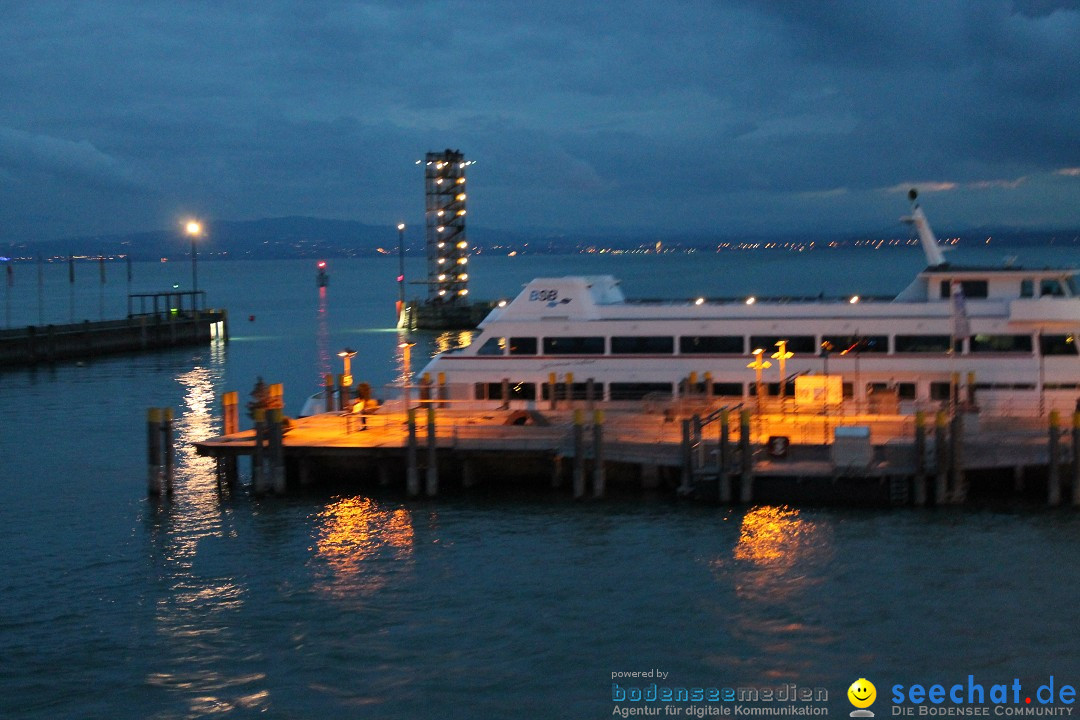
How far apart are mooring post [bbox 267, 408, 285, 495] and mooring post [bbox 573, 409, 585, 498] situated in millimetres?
6883

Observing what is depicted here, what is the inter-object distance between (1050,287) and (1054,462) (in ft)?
33.2

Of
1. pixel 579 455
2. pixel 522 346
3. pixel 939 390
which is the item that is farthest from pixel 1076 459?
pixel 522 346

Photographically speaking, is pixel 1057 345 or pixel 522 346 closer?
pixel 1057 345

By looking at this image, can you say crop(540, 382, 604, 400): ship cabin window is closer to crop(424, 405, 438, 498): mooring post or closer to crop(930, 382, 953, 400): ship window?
crop(424, 405, 438, 498): mooring post

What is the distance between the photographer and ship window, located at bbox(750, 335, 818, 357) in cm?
3631

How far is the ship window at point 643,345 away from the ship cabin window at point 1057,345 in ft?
32.7

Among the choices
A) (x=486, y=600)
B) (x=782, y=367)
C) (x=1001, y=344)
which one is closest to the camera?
(x=486, y=600)

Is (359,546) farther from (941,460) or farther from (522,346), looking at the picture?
(941,460)

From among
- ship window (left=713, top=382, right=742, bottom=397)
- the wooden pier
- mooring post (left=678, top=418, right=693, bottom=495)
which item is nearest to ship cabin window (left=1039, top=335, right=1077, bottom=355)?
the wooden pier

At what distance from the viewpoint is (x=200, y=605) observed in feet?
77.5

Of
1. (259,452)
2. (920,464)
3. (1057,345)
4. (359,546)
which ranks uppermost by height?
(1057,345)

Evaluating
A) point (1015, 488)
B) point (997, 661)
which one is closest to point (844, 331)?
point (1015, 488)

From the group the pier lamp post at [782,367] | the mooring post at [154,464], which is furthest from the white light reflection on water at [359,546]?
the pier lamp post at [782,367]

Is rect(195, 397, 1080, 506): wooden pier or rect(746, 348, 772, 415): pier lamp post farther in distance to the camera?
rect(746, 348, 772, 415): pier lamp post
